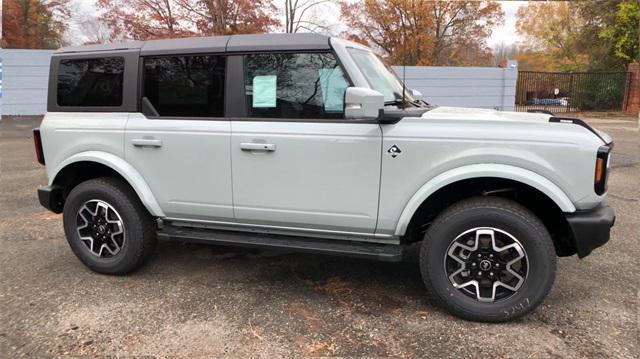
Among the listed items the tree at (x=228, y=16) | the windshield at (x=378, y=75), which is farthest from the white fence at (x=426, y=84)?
the windshield at (x=378, y=75)

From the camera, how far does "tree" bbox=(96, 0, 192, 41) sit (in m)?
19.1

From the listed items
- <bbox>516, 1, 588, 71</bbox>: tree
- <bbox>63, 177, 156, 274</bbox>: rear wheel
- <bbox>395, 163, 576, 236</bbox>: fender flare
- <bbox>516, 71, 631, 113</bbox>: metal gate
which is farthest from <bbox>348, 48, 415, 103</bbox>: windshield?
<bbox>516, 1, 588, 71</bbox>: tree

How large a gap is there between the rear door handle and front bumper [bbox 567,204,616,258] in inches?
119

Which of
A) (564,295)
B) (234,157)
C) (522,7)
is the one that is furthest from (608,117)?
(522,7)

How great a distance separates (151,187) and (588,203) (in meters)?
3.22

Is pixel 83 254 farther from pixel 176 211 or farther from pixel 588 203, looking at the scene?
pixel 588 203

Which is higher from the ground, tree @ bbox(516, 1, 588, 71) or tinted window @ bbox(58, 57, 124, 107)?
tree @ bbox(516, 1, 588, 71)

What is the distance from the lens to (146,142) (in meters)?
3.83

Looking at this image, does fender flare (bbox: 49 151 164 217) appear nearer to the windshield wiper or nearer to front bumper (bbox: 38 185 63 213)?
front bumper (bbox: 38 185 63 213)

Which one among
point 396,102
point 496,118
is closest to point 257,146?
point 396,102

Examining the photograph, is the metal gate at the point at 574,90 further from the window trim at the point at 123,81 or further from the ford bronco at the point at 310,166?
the window trim at the point at 123,81

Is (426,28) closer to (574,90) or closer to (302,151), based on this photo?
(574,90)

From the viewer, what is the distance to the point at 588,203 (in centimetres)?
307

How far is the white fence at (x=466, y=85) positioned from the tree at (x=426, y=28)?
3.64 metres
